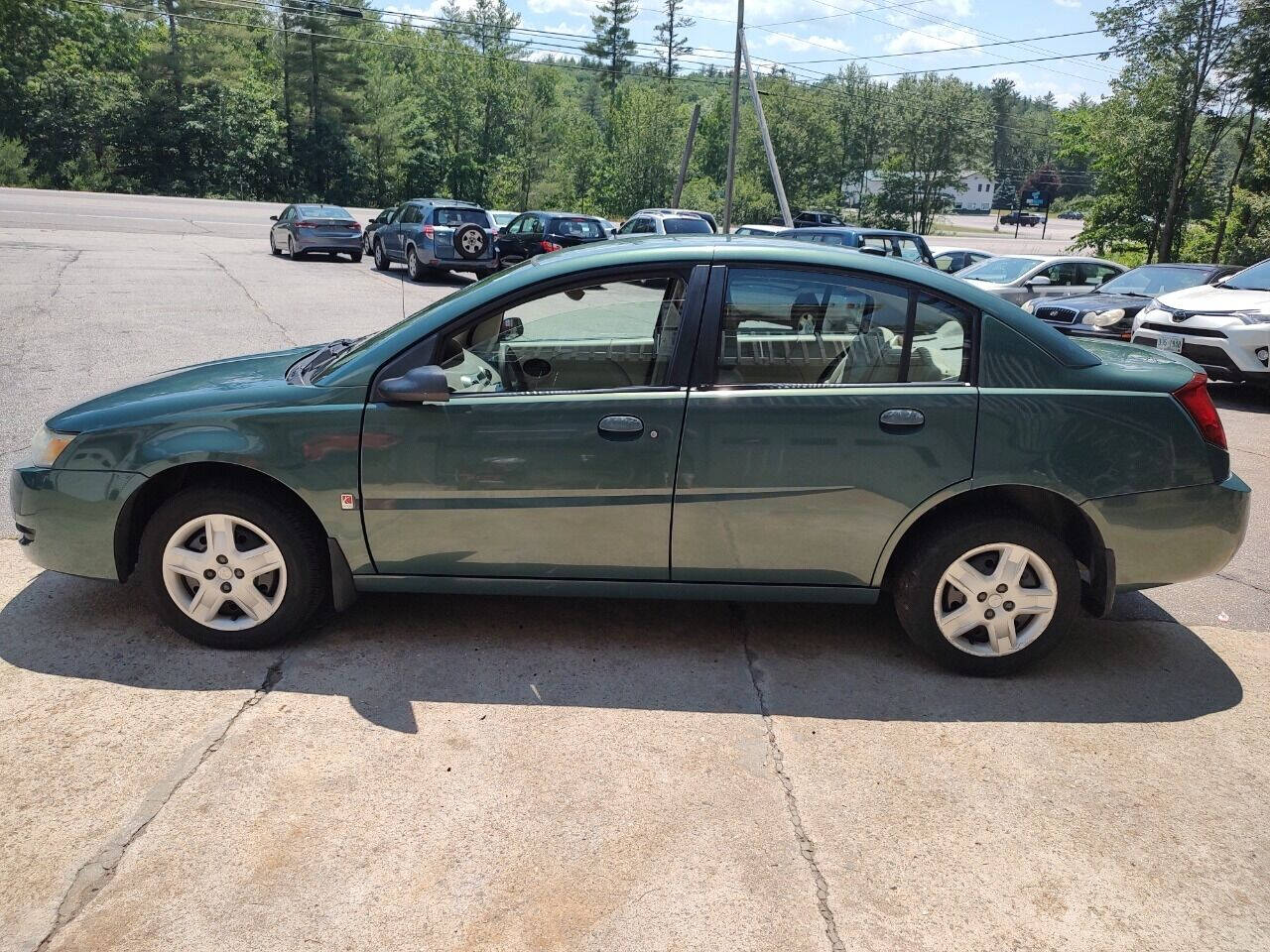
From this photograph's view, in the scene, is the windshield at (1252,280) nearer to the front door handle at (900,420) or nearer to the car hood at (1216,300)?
the car hood at (1216,300)

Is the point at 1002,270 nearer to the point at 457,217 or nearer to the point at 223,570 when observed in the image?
the point at 457,217

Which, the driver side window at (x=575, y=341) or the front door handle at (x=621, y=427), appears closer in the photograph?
the front door handle at (x=621, y=427)

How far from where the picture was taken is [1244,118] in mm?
22938

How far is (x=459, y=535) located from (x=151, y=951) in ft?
5.85

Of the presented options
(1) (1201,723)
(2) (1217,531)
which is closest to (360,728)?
(1) (1201,723)

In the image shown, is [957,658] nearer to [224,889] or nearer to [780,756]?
[780,756]

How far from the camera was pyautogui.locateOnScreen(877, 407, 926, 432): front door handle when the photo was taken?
380cm

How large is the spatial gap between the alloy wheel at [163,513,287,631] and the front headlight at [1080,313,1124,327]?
890cm

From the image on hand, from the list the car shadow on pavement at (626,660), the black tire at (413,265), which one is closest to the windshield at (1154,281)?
the car shadow on pavement at (626,660)

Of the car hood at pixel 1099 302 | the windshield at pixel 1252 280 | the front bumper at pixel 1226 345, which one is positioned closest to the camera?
the front bumper at pixel 1226 345

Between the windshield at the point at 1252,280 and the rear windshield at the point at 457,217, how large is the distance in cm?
1560

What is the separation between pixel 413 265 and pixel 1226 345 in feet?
56.4

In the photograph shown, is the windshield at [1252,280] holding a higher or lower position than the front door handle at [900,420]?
higher

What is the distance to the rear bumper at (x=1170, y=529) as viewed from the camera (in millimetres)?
3863
